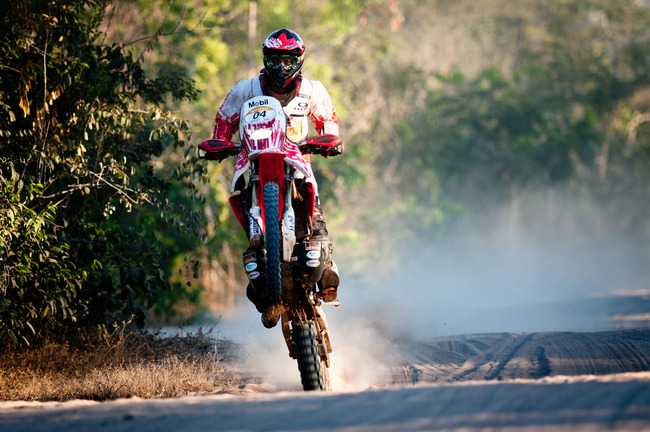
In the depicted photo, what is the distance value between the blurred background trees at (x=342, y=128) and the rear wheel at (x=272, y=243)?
249 centimetres

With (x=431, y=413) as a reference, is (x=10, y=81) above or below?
above

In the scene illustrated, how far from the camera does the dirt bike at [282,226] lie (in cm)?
599

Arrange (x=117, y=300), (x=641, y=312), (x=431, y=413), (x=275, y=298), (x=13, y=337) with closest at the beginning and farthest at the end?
(x=431, y=413), (x=275, y=298), (x=13, y=337), (x=117, y=300), (x=641, y=312)

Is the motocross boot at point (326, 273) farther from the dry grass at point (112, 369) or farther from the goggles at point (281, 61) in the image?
the goggles at point (281, 61)

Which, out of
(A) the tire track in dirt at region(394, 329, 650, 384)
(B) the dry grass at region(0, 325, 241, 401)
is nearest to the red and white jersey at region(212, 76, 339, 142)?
(B) the dry grass at region(0, 325, 241, 401)

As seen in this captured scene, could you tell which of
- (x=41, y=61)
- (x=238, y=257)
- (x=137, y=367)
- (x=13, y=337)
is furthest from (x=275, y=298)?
(x=238, y=257)

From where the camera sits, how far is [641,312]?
12.5 metres

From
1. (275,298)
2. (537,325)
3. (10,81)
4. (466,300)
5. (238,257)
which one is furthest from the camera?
(238,257)

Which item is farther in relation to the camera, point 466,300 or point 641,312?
point 466,300

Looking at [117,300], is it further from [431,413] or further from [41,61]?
[431,413]

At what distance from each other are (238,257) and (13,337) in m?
12.4

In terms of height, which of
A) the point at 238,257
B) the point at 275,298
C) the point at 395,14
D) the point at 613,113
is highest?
the point at 395,14

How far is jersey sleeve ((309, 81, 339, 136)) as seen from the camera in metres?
6.98

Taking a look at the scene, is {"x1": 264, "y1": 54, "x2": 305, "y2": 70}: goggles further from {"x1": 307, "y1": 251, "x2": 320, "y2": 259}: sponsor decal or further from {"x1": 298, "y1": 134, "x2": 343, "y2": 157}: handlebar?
{"x1": 307, "y1": 251, "x2": 320, "y2": 259}: sponsor decal
